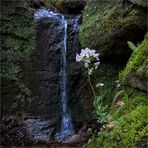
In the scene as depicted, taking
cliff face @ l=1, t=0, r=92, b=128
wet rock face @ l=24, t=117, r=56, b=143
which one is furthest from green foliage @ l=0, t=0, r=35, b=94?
wet rock face @ l=24, t=117, r=56, b=143

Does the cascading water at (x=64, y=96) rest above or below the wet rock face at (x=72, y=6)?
below

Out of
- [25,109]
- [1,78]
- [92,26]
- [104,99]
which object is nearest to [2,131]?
[25,109]

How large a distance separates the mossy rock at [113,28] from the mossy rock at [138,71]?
1.87 m

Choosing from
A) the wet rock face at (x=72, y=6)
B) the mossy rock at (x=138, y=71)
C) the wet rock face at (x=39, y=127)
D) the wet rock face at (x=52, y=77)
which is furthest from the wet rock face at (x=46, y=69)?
the mossy rock at (x=138, y=71)

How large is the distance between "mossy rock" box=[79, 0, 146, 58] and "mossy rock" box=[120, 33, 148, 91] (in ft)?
6.15

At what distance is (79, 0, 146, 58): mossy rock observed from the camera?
520 cm

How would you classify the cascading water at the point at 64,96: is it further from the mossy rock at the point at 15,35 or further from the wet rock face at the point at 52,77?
the mossy rock at the point at 15,35

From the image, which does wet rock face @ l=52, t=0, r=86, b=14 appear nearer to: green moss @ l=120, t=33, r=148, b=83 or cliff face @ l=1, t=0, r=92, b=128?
cliff face @ l=1, t=0, r=92, b=128

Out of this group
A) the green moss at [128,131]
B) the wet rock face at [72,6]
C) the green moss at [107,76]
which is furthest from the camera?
the wet rock face at [72,6]

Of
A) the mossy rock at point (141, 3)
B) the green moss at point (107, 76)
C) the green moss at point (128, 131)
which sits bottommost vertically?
the green moss at point (128, 131)

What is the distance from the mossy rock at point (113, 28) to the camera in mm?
5195

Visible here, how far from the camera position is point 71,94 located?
6496 millimetres

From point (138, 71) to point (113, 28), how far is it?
98.8 inches

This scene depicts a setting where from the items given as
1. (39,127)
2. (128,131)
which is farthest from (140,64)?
(39,127)
